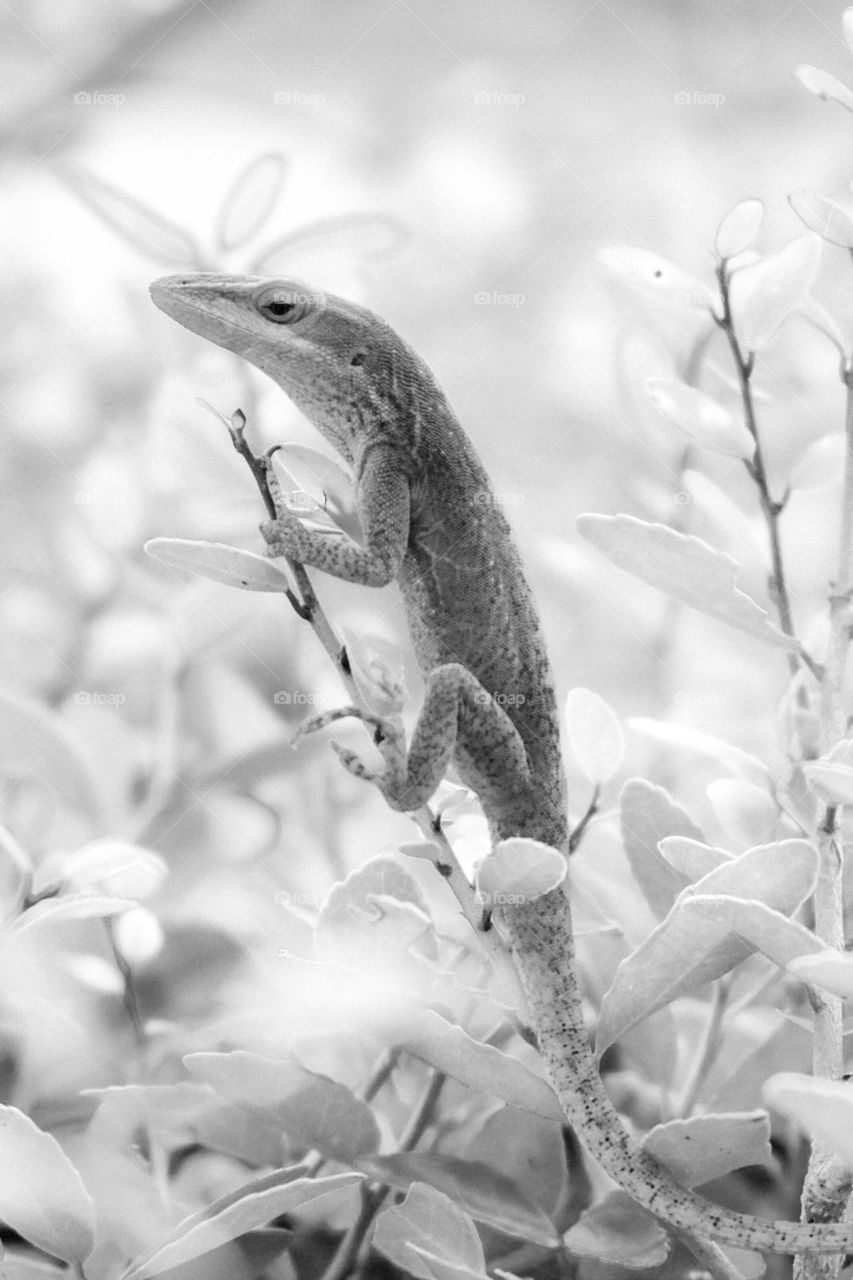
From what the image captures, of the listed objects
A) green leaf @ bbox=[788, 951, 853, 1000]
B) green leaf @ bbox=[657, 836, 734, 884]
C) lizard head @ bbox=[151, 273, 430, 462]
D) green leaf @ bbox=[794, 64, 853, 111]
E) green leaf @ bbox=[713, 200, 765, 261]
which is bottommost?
green leaf @ bbox=[657, 836, 734, 884]

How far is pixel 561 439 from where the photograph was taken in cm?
121

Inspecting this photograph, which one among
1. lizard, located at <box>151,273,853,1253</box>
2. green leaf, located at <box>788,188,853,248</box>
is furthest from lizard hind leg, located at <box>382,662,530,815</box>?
green leaf, located at <box>788,188,853,248</box>

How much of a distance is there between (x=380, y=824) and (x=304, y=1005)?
1.23 ft

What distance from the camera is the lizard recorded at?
62 cm

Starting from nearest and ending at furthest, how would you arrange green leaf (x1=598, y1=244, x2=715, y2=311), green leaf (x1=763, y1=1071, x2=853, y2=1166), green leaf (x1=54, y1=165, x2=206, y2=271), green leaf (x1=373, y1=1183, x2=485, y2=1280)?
green leaf (x1=763, y1=1071, x2=853, y2=1166)
green leaf (x1=373, y1=1183, x2=485, y2=1280)
green leaf (x1=598, y1=244, x2=715, y2=311)
green leaf (x1=54, y1=165, x2=206, y2=271)

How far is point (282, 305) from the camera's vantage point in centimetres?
68

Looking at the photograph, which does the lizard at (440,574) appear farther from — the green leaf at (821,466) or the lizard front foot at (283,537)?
the green leaf at (821,466)

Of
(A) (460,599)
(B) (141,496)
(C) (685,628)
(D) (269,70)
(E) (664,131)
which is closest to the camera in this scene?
(A) (460,599)

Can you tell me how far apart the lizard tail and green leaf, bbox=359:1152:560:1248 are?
0.18 ft

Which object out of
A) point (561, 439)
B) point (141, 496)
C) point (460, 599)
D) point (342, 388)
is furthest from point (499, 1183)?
point (561, 439)

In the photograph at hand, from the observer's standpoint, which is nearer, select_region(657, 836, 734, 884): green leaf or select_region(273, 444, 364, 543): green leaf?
select_region(657, 836, 734, 884): green leaf

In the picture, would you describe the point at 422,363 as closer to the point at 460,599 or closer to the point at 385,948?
the point at 460,599

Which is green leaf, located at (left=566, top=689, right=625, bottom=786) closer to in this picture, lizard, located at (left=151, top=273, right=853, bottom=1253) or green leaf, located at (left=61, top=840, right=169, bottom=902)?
lizard, located at (left=151, top=273, right=853, bottom=1253)

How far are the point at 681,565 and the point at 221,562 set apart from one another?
23cm
